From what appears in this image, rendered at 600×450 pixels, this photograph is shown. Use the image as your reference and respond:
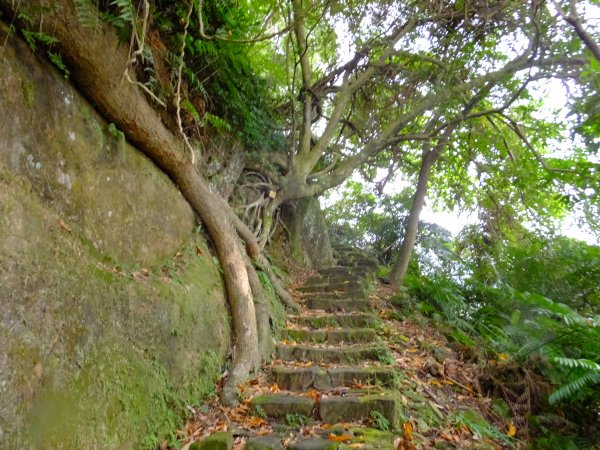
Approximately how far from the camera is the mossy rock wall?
8.26 metres

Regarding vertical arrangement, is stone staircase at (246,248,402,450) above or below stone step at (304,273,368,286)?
below

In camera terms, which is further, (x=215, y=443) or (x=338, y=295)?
(x=338, y=295)

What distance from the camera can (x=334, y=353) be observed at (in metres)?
4.31

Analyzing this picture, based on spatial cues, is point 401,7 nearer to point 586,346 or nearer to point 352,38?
point 352,38

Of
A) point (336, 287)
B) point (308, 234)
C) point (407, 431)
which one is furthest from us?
point (308, 234)

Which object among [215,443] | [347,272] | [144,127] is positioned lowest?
[215,443]

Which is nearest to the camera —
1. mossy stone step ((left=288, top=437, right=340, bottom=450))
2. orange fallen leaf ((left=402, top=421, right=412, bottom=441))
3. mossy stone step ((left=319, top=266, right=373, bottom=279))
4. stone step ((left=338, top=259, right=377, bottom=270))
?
mossy stone step ((left=288, top=437, right=340, bottom=450))

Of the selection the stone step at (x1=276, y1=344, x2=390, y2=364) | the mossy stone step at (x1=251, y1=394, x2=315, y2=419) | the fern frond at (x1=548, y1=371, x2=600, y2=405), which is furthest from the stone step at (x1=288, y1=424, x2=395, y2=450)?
the fern frond at (x1=548, y1=371, x2=600, y2=405)

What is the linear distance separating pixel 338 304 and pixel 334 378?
2.13m

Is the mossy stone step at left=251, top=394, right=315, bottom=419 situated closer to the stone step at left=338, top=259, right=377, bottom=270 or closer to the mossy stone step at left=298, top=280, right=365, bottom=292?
the mossy stone step at left=298, top=280, right=365, bottom=292

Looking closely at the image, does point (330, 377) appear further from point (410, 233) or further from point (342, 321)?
point (410, 233)

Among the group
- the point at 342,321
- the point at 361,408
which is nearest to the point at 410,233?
the point at 342,321

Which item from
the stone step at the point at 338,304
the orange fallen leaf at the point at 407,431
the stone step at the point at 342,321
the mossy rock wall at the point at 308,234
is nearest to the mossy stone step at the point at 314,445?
the orange fallen leaf at the point at 407,431

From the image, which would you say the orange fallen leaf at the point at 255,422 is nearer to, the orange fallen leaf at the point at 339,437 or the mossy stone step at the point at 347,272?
the orange fallen leaf at the point at 339,437
